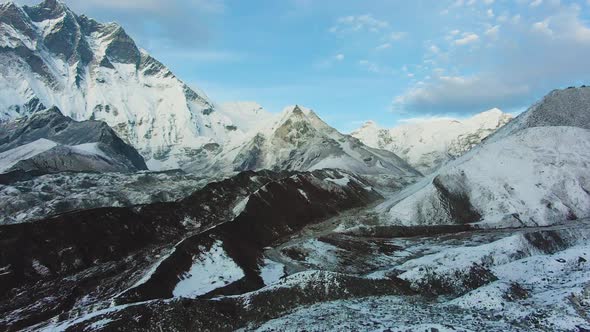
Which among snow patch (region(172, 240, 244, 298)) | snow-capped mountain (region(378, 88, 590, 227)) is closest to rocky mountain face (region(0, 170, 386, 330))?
snow patch (region(172, 240, 244, 298))

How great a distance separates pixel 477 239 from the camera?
257 feet

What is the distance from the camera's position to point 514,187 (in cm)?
9800

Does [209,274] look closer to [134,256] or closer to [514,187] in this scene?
[134,256]

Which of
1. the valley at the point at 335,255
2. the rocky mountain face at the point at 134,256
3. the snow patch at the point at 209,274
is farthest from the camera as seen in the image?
the snow patch at the point at 209,274

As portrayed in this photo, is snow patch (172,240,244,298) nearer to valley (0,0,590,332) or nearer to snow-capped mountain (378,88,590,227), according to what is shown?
valley (0,0,590,332)

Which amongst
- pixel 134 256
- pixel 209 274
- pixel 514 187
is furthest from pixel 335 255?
pixel 514 187

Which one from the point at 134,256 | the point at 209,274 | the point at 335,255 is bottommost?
the point at 335,255

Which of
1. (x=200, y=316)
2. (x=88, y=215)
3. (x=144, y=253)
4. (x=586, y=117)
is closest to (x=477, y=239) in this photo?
(x=144, y=253)

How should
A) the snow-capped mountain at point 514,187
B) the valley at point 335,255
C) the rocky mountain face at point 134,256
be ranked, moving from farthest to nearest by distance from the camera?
the snow-capped mountain at point 514,187 < the rocky mountain face at point 134,256 < the valley at point 335,255

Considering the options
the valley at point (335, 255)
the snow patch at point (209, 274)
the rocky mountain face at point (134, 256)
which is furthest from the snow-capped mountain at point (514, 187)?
the snow patch at point (209, 274)

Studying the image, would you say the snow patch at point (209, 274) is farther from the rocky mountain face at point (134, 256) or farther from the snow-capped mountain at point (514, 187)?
the snow-capped mountain at point (514, 187)

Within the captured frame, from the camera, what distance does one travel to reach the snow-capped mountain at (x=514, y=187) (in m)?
91.6

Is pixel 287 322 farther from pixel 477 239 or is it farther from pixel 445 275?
pixel 477 239

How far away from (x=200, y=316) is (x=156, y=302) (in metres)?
3.35
